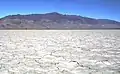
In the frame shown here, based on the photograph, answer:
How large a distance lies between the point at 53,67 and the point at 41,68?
30 cm

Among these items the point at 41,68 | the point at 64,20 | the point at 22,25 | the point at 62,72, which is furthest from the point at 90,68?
the point at 64,20

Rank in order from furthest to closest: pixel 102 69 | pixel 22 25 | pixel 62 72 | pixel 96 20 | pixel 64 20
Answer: pixel 96 20 < pixel 64 20 < pixel 22 25 < pixel 102 69 < pixel 62 72

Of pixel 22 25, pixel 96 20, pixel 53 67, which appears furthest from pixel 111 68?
pixel 96 20

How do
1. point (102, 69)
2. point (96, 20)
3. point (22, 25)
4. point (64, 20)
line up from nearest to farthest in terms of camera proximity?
1. point (102, 69)
2. point (22, 25)
3. point (64, 20)
4. point (96, 20)

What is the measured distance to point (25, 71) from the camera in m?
4.40

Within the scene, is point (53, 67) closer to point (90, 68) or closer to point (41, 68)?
point (41, 68)

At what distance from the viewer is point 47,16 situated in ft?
479

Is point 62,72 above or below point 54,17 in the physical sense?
below

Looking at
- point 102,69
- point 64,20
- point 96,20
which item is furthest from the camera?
point 96,20

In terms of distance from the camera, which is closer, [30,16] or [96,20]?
[30,16]

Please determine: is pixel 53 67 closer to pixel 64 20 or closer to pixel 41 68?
pixel 41 68

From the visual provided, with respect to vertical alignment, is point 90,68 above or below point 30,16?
below

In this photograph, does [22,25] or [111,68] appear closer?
[111,68]

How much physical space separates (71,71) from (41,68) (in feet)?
2.48
